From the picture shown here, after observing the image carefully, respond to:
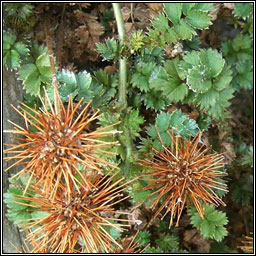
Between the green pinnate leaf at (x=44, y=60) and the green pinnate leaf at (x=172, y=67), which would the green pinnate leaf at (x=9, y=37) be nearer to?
the green pinnate leaf at (x=44, y=60)

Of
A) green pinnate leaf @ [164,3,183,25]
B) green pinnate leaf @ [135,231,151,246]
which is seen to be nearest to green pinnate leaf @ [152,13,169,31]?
green pinnate leaf @ [164,3,183,25]

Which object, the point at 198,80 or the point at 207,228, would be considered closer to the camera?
the point at 198,80

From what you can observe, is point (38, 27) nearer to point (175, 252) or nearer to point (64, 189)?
point (64, 189)

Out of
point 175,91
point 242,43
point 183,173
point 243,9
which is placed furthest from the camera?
point 242,43

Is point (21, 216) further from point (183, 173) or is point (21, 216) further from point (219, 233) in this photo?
point (219, 233)

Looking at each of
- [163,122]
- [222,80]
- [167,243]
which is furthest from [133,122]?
[167,243]

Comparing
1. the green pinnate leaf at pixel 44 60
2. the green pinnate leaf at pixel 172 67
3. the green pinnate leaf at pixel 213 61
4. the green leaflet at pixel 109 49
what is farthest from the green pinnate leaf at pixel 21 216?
the green pinnate leaf at pixel 213 61

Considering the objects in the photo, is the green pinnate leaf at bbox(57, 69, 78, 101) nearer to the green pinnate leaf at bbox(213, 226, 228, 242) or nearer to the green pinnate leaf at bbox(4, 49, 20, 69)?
the green pinnate leaf at bbox(4, 49, 20, 69)

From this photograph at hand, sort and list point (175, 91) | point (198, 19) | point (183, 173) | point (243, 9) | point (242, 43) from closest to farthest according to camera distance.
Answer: point (183, 173) → point (198, 19) → point (175, 91) → point (243, 9) → point (242, 43)
